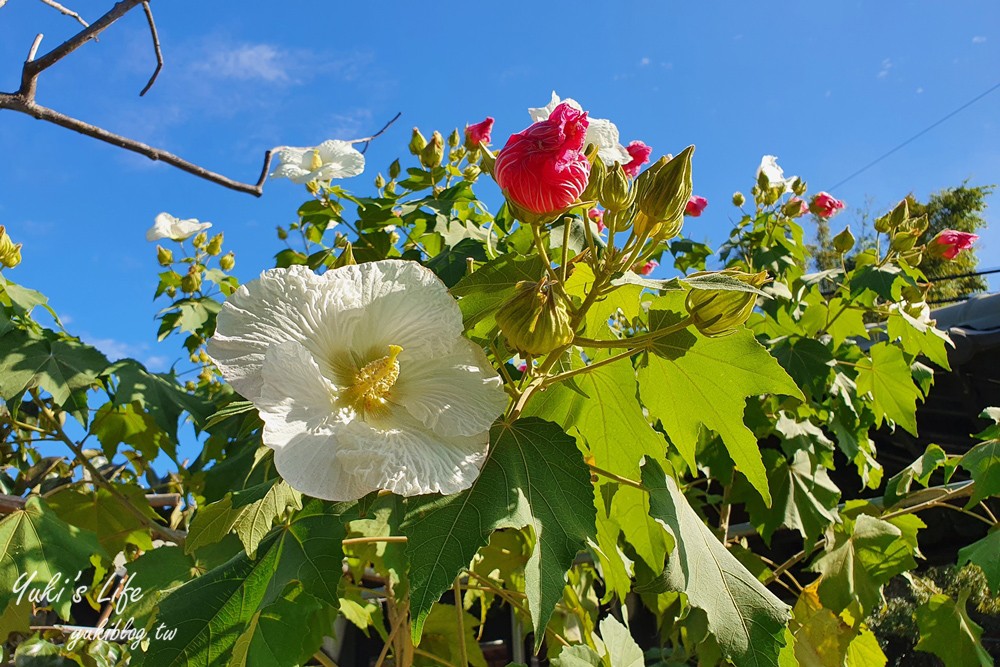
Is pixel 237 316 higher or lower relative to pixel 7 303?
lower

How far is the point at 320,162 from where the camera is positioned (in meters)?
1.53

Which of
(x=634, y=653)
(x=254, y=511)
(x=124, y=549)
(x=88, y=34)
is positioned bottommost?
(x=634, y=653)

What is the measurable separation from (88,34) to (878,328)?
2239 millimetres

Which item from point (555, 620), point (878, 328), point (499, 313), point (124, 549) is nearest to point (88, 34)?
point (499, 313)

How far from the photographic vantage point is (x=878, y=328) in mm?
2379

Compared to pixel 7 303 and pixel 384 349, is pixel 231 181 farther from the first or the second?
pixel 7 303

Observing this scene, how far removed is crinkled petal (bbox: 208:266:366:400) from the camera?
670 millimetres

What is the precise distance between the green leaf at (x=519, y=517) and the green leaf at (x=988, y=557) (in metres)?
1.11

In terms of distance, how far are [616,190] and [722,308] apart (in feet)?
0.53

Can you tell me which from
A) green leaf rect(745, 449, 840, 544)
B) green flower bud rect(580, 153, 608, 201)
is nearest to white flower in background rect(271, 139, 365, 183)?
green flower bud rect(580, 153, 608, 201)

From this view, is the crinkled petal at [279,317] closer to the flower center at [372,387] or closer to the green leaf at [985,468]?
the flower center at [372,387]

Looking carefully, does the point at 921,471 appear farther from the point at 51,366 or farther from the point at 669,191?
the point at 51,366

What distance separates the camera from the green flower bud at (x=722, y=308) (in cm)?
76

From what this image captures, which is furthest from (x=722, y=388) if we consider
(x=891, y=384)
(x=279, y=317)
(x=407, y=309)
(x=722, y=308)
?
(x=891, y=384)
